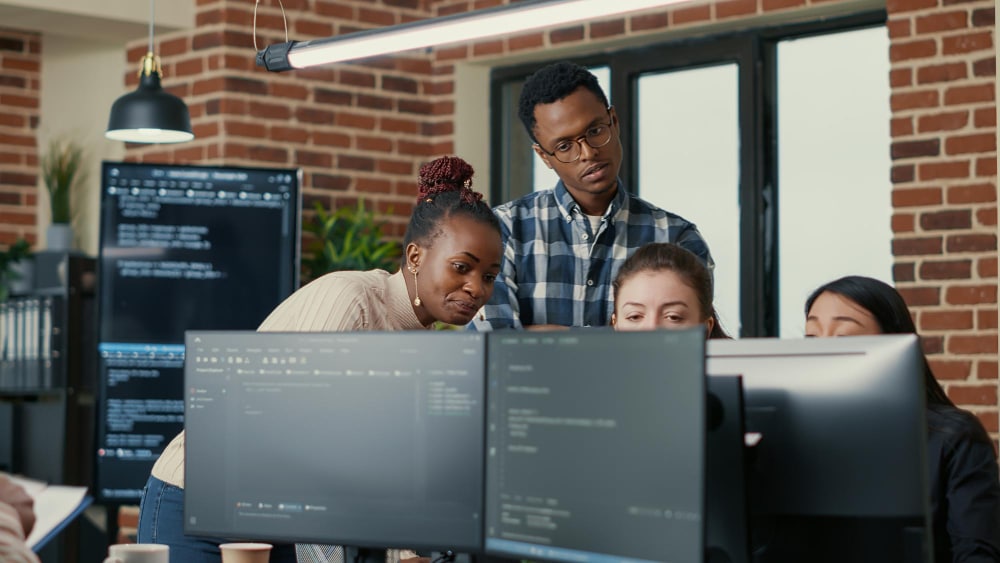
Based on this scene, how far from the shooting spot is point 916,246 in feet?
13.3

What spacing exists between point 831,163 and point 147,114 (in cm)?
218

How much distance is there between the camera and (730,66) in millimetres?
4699

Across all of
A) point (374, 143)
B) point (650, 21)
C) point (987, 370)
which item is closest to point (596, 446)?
point (987, 370)

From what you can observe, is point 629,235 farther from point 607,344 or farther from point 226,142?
point 226,142

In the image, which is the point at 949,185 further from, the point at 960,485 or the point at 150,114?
the point at 150,114

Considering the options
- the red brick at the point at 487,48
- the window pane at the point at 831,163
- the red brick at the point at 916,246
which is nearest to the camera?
the red brick at the point at 916,246

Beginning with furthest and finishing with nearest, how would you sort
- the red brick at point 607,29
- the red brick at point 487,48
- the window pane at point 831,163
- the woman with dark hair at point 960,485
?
the red brick at point 487,48 → the red brick at point 607,29 → the window pane at point 831,163 → the woman with dark hair at point 960,485

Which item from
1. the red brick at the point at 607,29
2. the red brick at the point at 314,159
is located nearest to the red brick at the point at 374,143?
the red brick at the point at 314,159

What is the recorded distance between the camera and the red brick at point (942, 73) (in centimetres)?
400

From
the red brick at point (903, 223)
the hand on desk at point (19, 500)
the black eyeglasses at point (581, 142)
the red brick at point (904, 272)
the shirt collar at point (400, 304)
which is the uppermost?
the black eyeglasses at point (581, 142)

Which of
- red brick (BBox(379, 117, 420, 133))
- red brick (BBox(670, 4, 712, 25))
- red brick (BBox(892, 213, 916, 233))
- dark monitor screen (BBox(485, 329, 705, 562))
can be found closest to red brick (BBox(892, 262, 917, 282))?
red brick (BBox(892, 213, 916, 233))

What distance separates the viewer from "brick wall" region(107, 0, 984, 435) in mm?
3955

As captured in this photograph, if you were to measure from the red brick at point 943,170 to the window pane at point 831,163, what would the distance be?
26 centimetres

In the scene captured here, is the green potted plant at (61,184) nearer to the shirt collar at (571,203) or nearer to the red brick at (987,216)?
the shirt collar at (571,203)
